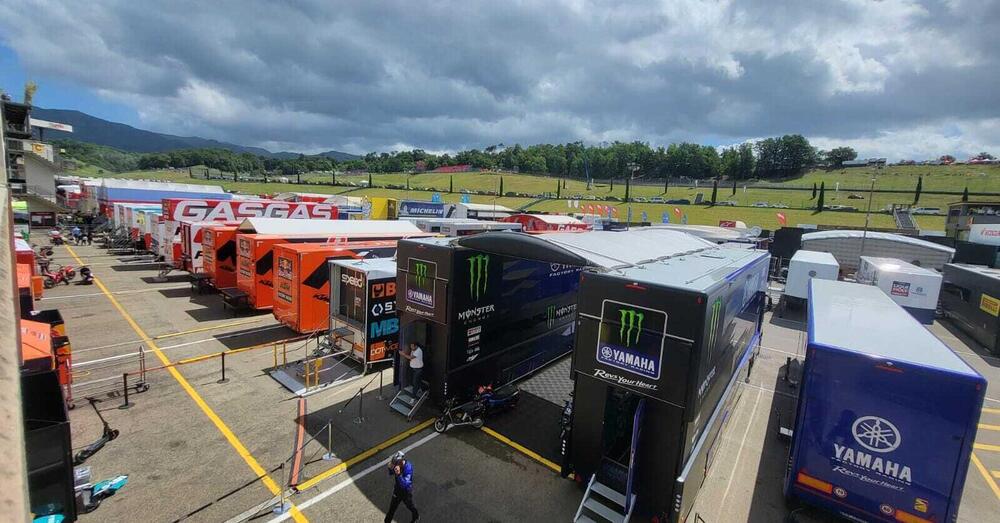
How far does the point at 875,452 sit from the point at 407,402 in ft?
28.4

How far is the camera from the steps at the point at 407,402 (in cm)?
1012

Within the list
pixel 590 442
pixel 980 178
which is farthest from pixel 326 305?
pixel 980 178

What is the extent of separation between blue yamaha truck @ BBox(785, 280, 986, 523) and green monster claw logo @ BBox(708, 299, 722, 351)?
1.50 metres

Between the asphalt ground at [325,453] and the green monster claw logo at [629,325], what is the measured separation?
3.04 meters

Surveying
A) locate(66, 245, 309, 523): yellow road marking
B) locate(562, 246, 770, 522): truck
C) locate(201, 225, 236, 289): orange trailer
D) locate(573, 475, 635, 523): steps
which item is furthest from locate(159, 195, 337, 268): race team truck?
locate(573, 475, 635, 523): steps

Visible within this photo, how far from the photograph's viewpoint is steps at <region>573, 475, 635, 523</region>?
271 inches

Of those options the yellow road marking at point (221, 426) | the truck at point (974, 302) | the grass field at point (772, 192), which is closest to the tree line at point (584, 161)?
the grass field at point (772, 192)

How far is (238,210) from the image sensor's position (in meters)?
28.9

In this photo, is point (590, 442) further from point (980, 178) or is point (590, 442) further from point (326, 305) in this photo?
point (980, 178)

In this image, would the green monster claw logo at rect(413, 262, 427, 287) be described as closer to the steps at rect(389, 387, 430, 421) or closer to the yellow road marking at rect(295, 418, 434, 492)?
the steps at rect(389, 387, 430, 421)

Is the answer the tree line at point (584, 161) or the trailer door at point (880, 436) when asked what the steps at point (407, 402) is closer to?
the trailer door at point (880, 436)

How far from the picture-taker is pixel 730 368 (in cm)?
943

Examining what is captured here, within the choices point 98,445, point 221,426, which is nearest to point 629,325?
point 221,426

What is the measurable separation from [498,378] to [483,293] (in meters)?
2.48
